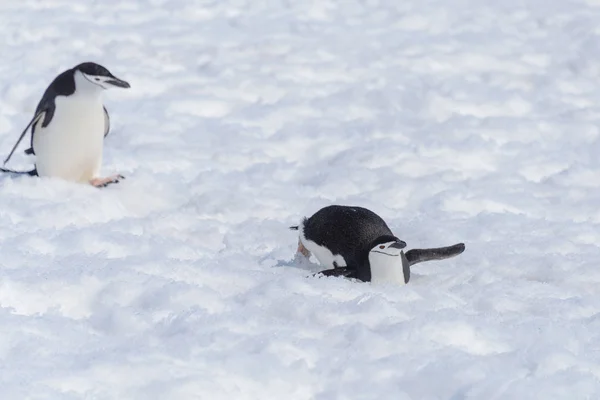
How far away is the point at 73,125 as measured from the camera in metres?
4.77

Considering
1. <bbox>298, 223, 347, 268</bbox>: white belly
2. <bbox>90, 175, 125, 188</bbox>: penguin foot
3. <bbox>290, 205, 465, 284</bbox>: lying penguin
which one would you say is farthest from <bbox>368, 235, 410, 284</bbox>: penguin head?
<bbox>90, 175, 125, 188</bbox>: penguin foot

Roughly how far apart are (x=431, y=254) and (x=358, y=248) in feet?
1.09

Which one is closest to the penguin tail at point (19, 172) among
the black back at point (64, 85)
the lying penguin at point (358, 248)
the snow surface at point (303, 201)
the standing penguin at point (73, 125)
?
the standing penguin at point (73, 125)

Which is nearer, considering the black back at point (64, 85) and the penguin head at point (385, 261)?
the penguin head at point (385, 261)

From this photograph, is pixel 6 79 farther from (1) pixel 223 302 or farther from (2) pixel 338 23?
(1) pixel 223 302

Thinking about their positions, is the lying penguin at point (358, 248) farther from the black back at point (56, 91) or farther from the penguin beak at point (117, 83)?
the black back at point (56, 91)

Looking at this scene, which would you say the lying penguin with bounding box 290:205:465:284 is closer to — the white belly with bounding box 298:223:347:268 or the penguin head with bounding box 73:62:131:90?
the white belly with bounding box 298:223:347:268

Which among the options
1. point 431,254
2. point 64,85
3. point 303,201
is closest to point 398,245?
point 431,254

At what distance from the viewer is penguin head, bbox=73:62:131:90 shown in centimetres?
464

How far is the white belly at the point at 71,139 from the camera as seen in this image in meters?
4.75

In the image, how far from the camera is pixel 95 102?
4.79 m

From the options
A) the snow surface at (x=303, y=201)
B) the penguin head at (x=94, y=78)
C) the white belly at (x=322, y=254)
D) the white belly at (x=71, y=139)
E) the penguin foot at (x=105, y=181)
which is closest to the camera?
the snow surface at (x=303, y=201)

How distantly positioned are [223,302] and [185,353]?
0.50 m

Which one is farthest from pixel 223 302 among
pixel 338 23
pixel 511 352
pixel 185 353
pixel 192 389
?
pixel 338 23
